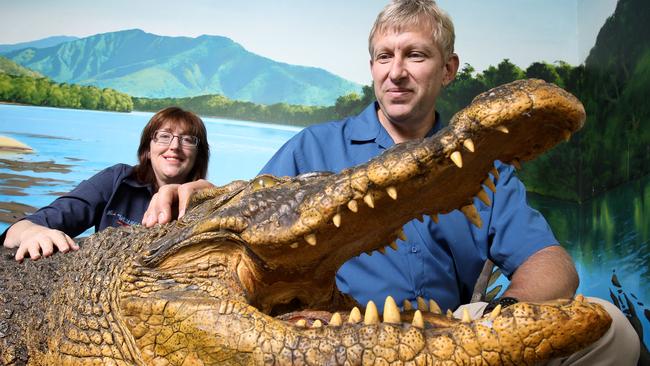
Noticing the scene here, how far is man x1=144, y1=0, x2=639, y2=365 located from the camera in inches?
97.7

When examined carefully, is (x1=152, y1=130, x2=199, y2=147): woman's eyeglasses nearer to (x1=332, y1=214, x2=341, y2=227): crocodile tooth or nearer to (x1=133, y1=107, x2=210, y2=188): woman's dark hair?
(x1=133, y1=107, x2=210, y2=188): woman's dark hair

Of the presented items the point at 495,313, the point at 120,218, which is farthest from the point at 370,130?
the point at 495,313

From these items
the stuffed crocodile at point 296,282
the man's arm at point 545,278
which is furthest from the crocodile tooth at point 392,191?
the man's arm at point 545,278

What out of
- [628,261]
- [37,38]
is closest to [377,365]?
[628,261]

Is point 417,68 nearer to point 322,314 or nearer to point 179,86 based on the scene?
point 322,314

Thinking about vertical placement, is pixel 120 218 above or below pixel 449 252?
above

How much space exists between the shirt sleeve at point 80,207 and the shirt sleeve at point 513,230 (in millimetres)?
1888

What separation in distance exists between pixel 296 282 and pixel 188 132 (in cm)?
183

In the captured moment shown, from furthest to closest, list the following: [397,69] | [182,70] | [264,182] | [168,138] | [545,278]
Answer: [182,70] → [168,138] → [397,69] → [545,278] → [264,182]

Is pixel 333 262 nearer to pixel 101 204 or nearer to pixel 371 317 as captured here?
pixel 371 317

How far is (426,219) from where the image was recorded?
→ 8.31ft

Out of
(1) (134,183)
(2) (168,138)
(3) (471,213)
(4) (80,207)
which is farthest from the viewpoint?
(2) (168,138)

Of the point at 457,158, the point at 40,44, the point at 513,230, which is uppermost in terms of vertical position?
→ the point at 40,44

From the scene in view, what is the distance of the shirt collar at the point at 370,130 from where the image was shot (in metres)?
2.76
